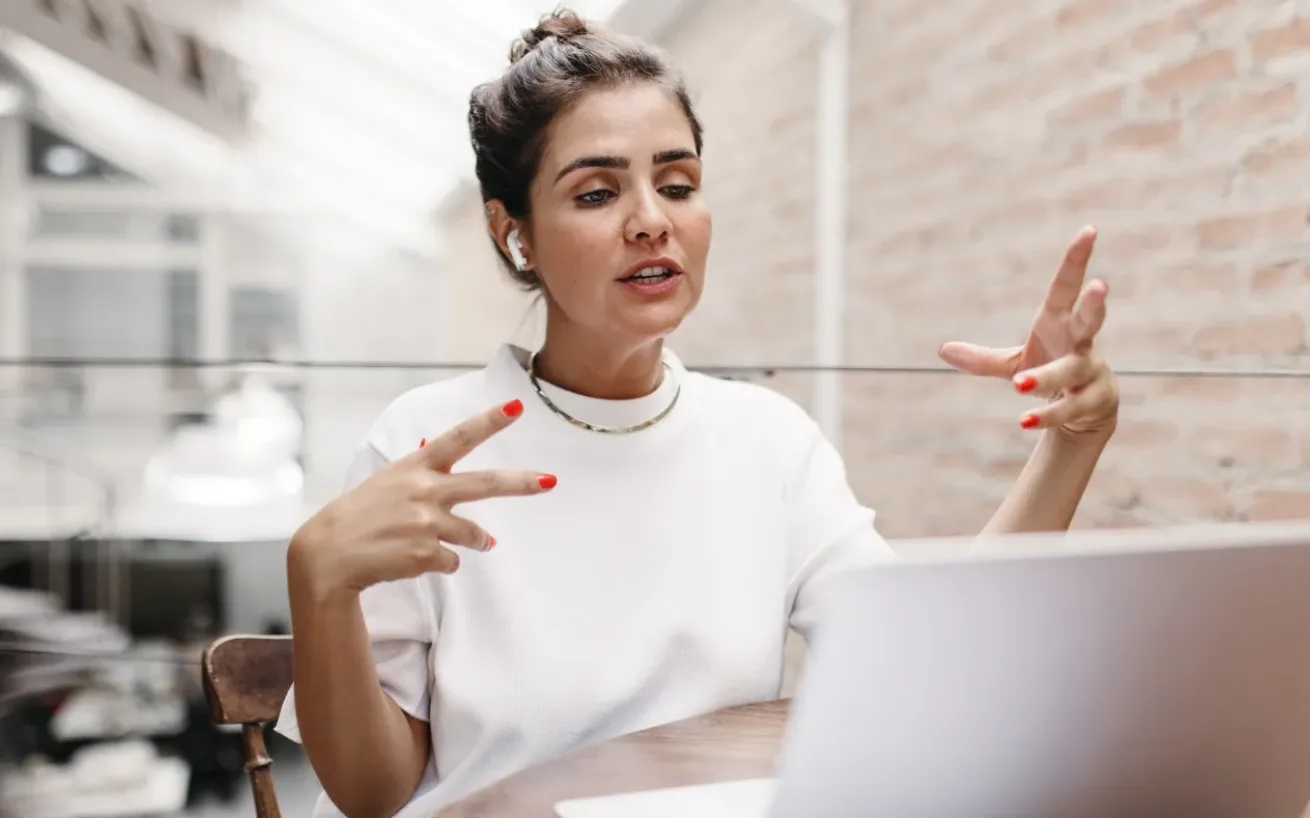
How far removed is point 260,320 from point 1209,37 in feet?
13.1

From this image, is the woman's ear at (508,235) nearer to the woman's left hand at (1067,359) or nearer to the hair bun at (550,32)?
the hair bun at (550,32)

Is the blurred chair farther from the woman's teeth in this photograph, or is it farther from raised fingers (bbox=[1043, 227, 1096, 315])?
raised fingers (bbox=[1043, 227, 1096, 315])

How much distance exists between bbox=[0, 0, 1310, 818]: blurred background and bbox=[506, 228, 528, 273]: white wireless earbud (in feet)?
1.43

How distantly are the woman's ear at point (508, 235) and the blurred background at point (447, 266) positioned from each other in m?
0.42

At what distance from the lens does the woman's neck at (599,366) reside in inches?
49.4

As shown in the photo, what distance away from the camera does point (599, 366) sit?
1264 millimetres

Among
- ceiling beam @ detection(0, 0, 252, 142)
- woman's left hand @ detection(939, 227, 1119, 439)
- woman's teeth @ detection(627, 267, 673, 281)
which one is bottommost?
woman's left hand @ detection(939, 227, 1119, 439)

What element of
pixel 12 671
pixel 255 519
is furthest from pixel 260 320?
pixel 12 671

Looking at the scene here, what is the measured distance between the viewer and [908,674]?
49 cm

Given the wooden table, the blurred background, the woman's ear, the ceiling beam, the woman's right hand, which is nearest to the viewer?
the wooden table

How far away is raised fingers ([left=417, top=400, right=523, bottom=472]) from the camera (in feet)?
2.82

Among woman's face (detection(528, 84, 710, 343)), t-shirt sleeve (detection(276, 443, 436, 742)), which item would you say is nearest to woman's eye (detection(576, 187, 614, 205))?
woman's face (detection(528, 84, 710, 343))

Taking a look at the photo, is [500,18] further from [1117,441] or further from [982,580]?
[982,580]

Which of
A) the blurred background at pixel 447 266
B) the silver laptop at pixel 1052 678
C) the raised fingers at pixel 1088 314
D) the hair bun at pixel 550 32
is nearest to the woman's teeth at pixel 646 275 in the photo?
the hair bun at pixel 550 32
